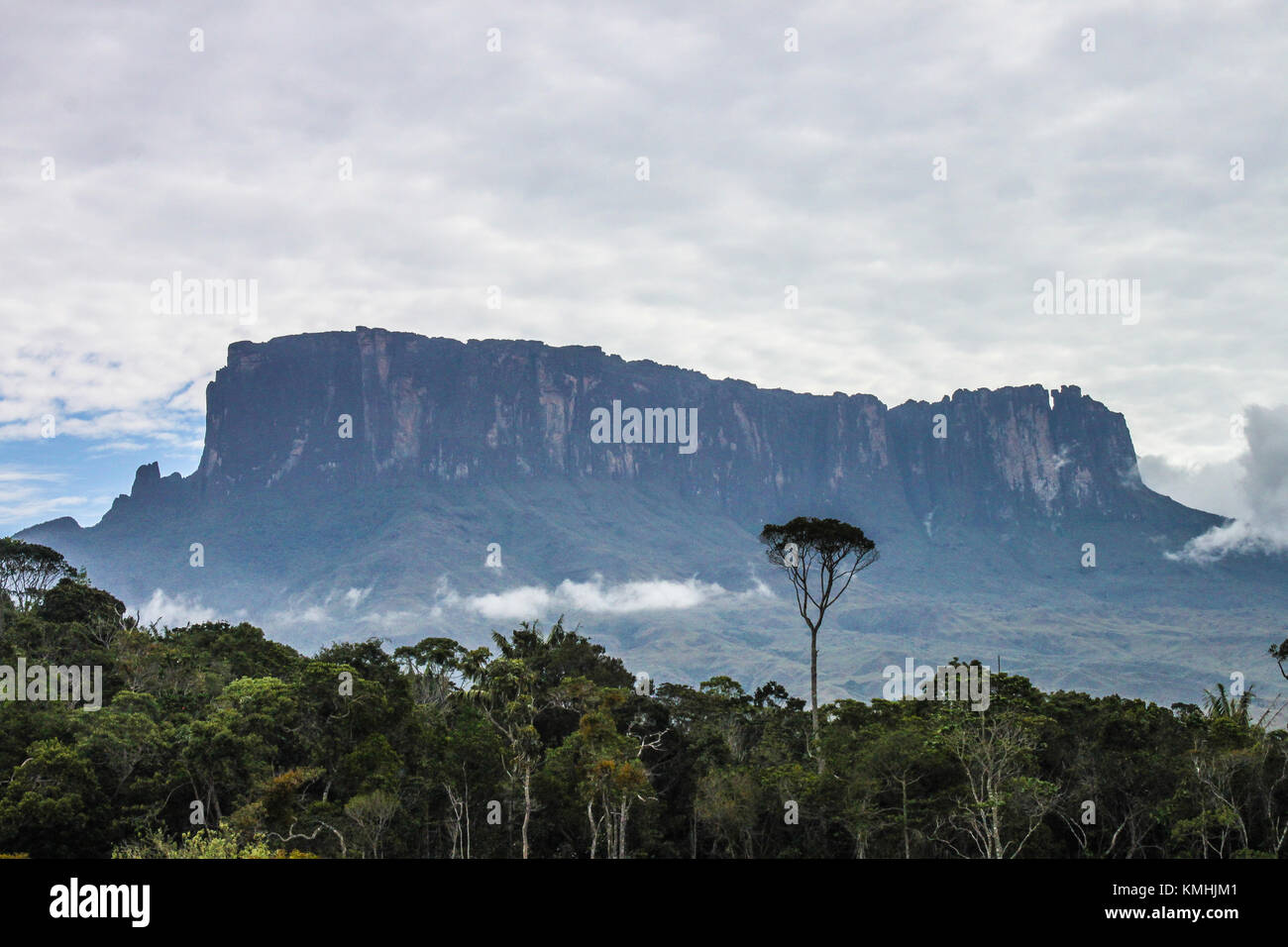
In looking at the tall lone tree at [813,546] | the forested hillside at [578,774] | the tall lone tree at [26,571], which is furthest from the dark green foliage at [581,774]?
the tall lone tree at [26,571]

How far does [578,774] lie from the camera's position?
48.6 meters

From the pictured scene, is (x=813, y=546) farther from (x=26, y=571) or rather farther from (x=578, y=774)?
(x=26, y=571)

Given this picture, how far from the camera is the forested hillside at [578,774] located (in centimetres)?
3981

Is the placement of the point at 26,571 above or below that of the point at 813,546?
above

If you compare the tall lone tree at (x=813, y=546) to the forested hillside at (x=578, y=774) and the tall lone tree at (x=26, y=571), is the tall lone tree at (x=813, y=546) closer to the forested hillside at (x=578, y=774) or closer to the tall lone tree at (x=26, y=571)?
the forested hillside at (x=578, y=774)

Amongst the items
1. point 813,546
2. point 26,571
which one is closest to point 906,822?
point 813,546

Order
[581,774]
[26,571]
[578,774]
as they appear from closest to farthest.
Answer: [581,774]
[578,774]
[26,571]

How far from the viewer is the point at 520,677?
169 ft

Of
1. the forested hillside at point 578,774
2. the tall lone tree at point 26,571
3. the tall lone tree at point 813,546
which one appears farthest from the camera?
the tall lone tree at point 26,571
